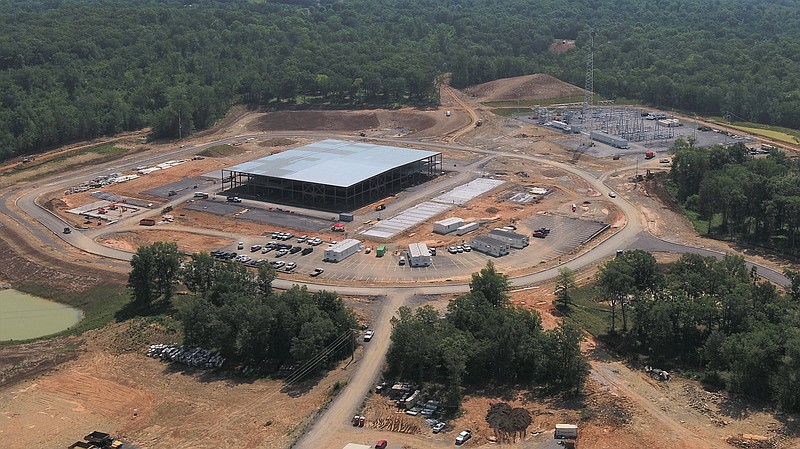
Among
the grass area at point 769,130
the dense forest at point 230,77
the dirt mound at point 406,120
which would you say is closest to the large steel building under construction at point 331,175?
the dirt mound at point 406,120

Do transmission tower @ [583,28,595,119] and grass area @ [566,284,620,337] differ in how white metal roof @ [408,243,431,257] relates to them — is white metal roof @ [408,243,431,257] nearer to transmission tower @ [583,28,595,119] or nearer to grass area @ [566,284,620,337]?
grass area @ [566,284,620,337]

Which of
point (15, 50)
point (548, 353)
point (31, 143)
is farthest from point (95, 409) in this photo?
point (15, 50)

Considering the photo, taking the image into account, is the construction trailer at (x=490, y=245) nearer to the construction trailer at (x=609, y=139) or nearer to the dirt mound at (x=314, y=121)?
the construction trailer at (x=609, y=139)

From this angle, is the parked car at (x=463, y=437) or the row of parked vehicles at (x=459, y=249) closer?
the parked car at (x=463, y=437)

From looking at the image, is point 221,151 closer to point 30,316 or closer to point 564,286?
point 30,316

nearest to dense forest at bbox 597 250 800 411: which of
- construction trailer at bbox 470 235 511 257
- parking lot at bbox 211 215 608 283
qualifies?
parking lot at bbox 211 215 608 283

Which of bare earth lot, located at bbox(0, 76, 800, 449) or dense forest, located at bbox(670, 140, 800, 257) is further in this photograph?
dense forest, located at bbox(670, 140, 800, 257)
